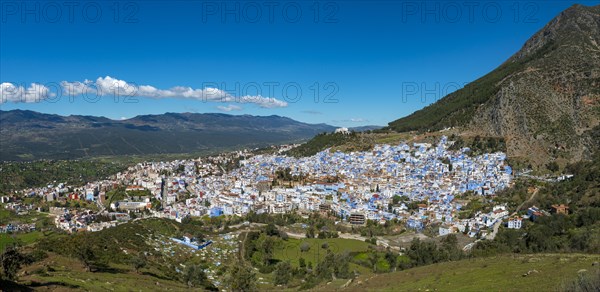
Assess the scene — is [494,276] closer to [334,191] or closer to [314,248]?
[314,248]

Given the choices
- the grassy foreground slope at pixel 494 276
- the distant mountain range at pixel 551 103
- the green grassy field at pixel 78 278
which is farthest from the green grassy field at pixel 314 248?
the distant mountain range at pixel 551 103

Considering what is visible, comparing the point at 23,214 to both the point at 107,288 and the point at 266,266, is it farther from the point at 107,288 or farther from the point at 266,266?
the point at 107,288

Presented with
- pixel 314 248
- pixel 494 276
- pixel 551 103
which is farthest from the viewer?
pixel 551 103

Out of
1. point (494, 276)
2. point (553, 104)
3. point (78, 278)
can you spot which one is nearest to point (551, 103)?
point (553, 104)

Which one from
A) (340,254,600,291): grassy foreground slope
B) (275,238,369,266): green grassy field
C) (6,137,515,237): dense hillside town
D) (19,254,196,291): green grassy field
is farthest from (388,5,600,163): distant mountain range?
(19,254,196,291): green grassy field

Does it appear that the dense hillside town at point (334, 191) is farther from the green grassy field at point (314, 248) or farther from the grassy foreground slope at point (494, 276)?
the grassy foreground slope at point (494, 276)

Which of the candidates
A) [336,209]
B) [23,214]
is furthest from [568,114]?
[23,214]

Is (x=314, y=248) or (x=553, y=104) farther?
(x=553, y=104)
